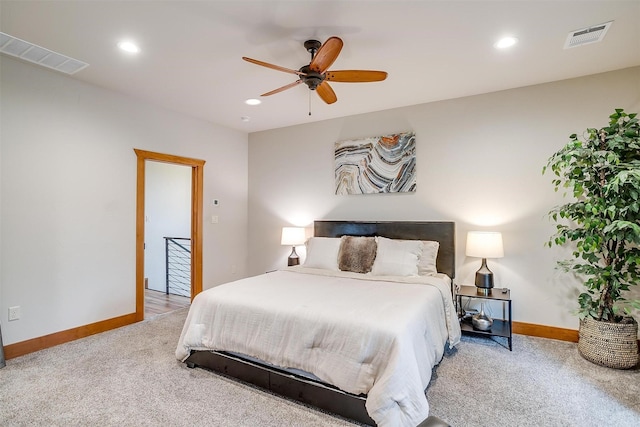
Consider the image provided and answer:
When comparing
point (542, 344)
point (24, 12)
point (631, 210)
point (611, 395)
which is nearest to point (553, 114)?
point (631, 210)

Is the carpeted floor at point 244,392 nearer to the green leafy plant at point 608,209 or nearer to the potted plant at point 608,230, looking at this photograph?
the potted plant at point 608,230

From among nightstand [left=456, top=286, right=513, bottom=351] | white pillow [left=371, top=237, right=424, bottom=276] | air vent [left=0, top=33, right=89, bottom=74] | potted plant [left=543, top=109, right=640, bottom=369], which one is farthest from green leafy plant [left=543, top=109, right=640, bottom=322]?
air vent [left=0, top=33, right=89, bottom=74]

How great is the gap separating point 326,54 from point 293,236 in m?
2.69

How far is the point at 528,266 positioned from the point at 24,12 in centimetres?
468

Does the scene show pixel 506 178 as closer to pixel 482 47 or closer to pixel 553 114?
pixel 553 114

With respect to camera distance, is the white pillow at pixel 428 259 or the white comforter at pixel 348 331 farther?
the white pillow at pixel 428 259

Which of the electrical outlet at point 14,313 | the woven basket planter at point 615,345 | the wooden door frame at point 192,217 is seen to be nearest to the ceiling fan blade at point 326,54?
the wooden door frame at point 192,217

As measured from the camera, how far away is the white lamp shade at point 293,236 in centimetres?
441

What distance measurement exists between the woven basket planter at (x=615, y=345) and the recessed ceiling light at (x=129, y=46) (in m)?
4.42

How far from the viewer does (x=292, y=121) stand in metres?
4.62

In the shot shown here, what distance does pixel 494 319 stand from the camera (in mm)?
3506

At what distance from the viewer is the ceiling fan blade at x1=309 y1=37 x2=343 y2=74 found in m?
2.01

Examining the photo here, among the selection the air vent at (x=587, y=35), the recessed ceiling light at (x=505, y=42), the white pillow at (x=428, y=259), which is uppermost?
the air vent at (x=587, y=35)

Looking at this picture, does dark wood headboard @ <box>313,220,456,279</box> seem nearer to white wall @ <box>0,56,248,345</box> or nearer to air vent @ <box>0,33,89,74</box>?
white wall @ <box>0,56,248,345</box>
